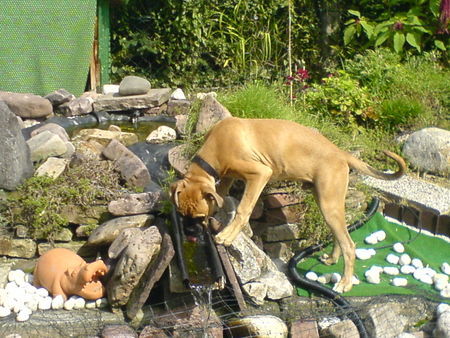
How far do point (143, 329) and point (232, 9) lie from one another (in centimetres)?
797

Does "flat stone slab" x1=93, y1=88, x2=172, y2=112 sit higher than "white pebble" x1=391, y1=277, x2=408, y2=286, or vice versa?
"flat stone slab" x1=93, y1=88, x2=172, y2=112

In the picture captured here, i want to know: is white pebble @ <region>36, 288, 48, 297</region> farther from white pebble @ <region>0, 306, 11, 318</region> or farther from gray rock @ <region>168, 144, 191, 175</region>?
gray rock @ <region>168, 144, 191, 175</region>

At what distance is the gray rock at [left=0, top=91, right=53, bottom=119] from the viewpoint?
9.35 m

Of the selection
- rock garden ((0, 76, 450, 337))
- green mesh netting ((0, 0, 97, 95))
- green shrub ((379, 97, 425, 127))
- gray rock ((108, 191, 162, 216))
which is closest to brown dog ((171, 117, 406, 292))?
rock garden ((0, 76, 450, 337))

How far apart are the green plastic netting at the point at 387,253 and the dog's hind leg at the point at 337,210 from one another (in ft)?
0.51

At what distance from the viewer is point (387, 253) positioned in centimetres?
697

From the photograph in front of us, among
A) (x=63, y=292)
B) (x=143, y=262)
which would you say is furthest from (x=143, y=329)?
(x=63, y=292)

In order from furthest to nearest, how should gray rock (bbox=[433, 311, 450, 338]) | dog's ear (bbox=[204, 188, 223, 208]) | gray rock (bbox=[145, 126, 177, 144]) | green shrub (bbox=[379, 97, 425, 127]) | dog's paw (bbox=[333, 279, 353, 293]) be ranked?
green shrub (bbox=[379, 97, 425, 127]) → gray rock (bbox=[145, 126, 177, 144]) → dog's paw (bbox=[333, 279, 353, 293]) → dog's ear (bbox=[204, 188, 223, 208]) → gray rock (bbox=[433, 311, 450, 338])

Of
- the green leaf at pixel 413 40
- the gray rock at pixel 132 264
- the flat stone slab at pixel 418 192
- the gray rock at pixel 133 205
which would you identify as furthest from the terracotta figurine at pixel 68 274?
the green leaf at pixel 413 40

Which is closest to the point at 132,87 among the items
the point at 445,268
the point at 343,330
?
the point at 445,268

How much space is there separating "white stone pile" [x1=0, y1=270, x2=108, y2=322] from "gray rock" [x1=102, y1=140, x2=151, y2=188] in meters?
1.43

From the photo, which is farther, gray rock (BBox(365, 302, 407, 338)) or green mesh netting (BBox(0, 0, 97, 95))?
green mesh netting (BBox(0, 0, 97, 95))

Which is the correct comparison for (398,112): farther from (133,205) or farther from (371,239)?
(133,205)

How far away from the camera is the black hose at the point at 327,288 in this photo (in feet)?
18.3
